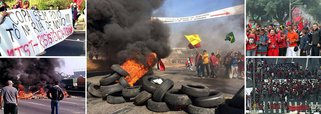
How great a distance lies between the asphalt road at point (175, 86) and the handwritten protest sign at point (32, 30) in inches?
55.5

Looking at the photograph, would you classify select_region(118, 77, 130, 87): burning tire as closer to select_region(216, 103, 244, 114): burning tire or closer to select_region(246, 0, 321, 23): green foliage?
select_region(216, 103, 244, 114): burning tire

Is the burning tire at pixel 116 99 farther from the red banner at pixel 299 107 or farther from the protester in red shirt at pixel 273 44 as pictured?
the red banner at pixel 299 107

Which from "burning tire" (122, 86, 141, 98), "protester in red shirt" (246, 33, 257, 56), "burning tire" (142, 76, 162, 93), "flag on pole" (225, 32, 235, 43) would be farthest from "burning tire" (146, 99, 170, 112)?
"protester in red shirt" (246, 33, 257, 56)

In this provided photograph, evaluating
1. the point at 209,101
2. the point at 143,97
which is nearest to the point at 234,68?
the point at 209,101

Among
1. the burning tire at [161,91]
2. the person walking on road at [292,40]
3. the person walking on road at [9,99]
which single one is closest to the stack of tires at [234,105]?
the burning tire at [161,91]

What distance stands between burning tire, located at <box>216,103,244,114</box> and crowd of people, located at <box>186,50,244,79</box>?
0.74m

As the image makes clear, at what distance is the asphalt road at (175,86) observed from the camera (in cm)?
821

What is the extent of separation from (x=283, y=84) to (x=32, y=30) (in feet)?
20.1

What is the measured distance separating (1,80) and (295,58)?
7.03m

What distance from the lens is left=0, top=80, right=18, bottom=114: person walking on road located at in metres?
8.47

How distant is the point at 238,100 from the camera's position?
26.4ft

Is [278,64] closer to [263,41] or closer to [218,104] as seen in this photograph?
[263,41]

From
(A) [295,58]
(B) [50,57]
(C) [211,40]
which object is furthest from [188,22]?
(B) [50,57]

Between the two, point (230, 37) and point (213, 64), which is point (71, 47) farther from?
point (230, 37)
